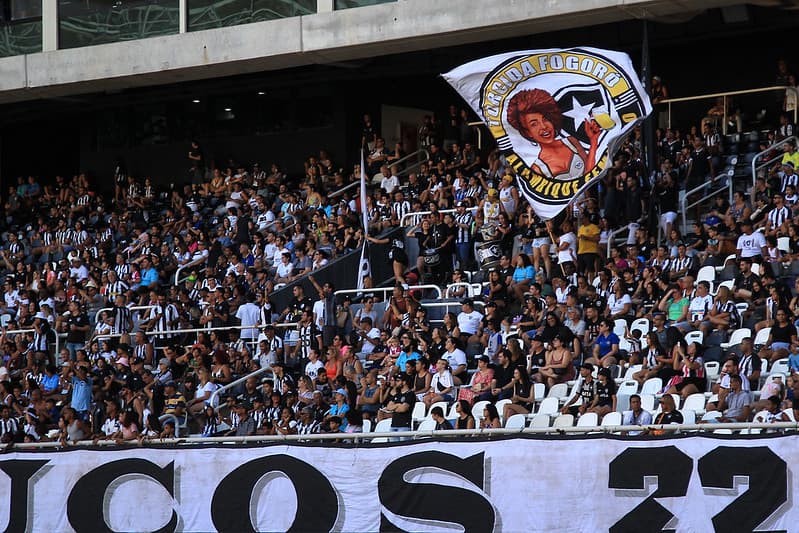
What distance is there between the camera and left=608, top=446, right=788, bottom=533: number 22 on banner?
12.6 metres

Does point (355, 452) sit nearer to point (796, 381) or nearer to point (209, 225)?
point (796, 381)

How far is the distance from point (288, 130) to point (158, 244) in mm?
4730

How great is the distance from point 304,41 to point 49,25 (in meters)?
6.14

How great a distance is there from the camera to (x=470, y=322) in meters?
19.9

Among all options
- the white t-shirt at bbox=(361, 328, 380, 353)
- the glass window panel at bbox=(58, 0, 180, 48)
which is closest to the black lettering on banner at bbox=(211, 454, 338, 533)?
the white t-shirt at bbox=(361, 328, 380, 353)

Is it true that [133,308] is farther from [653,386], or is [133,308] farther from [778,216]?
[778,216]

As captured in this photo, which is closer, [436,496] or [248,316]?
[436,496]

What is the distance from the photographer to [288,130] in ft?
99.4

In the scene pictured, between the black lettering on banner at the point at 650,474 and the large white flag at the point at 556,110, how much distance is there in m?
7.23

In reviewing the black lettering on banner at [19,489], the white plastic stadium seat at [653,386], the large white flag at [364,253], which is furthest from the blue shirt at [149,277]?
the white plastic stadium seat at [653,386]

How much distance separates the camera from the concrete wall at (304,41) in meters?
22.0

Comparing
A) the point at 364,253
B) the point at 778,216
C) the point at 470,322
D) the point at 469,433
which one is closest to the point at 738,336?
the point at 778,216

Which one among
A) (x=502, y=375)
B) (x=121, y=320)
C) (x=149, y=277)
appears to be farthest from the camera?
(x=149, y=277)

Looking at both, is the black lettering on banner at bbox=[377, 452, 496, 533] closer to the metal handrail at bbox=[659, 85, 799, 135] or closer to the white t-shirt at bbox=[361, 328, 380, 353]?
the white t-shirt at bbox=[361, 328, 380, 353]
